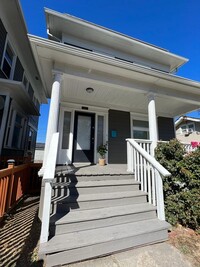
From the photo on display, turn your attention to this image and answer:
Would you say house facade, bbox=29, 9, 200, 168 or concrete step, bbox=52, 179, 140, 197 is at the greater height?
house facade, bbox=29, 9, 200, 168

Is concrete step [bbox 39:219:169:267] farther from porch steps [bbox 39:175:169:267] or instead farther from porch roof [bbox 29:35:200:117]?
porch roof [bbox 29:35:200:117]

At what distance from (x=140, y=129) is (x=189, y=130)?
11.4m

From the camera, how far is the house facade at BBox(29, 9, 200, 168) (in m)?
3.65

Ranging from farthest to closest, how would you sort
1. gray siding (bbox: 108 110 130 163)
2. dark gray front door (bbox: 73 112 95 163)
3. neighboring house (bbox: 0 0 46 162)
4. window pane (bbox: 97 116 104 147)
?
1. gray siding (bbox: 108 110 130 163)
2. window pane (bbox: 97 116 104 147)
3. dark gray front door (bbox: 73 112 95 163)
4. neighboring house (bbox: 0 0 46 162)

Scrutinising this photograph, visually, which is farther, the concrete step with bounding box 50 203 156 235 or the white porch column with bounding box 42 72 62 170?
the white porch column with bounding box 42 72 62 170

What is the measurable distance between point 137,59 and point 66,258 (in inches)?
292

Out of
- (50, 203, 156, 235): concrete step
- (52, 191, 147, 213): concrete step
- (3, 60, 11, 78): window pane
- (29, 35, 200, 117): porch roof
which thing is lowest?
(50, 203, 156, 235): concrete step

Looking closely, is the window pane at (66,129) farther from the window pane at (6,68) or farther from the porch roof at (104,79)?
the window pane at (6,68)

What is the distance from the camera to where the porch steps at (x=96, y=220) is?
1.82 m

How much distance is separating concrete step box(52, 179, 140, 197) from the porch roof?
109 inches

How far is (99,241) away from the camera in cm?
191

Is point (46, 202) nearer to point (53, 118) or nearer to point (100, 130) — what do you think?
point (53, 118)

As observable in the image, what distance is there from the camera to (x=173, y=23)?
7727 millimetres

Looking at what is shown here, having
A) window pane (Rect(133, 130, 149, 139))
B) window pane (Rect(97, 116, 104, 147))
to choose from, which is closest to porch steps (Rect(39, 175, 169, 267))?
window pane (Rect(97, 116, 104, 147))
